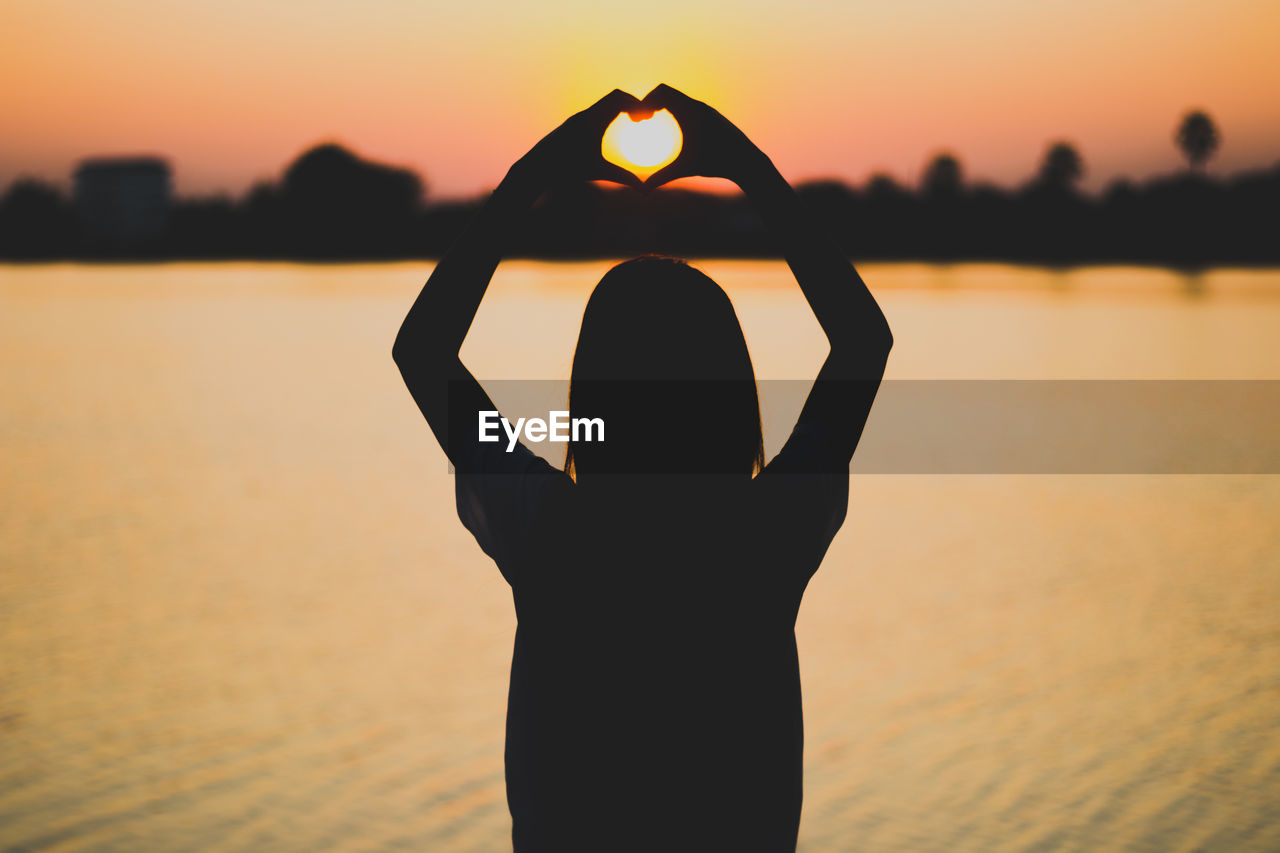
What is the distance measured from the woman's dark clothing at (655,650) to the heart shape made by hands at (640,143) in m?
0.46

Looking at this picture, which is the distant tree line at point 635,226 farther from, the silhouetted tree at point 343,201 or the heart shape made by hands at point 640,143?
the heart shape made by hands at point 640,143

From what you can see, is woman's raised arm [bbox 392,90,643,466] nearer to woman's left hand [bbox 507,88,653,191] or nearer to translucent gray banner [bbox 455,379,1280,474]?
woman's left hand [bbox 507,88,653,191]

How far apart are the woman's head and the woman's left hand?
0.22 m

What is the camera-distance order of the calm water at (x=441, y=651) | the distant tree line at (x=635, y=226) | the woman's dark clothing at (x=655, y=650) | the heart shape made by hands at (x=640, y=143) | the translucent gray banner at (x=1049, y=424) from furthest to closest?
the distant tree line at (x=635, y=226) → the translucent gray banner at (x=1049, y=424) → the calm water at (x=441, y=651) → the heart shape made by hands at (x=640, y=143) → the woman's dark clothing at (x=655, y=650)

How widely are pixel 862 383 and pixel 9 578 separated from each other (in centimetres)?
1153

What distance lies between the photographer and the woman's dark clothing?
1.49 meters

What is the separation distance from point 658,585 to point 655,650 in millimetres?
96

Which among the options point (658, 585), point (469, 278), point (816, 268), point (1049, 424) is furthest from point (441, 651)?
point (1049, 424)

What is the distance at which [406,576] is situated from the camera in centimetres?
1155

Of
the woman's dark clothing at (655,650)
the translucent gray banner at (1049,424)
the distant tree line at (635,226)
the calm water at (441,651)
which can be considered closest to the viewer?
the woman's dark clothing at (655,650)

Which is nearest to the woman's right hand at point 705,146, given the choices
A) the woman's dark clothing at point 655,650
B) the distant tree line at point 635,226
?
the woman's dark clothing at point 655,650

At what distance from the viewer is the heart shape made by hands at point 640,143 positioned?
1624 mm

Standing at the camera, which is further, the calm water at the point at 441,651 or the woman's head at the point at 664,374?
the calm water at the point at 441,651

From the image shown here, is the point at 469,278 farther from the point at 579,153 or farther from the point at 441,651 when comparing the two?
the point at 441,651
